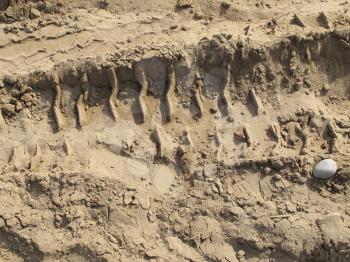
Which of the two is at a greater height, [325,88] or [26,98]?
[325,88]

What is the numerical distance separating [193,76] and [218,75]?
24 cm

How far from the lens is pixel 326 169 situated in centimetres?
418

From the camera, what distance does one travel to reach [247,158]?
436 cm

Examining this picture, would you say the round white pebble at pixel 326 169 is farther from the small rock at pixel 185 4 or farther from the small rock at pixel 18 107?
the small rock at pixel 18 107

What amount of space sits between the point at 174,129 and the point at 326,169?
1.37 metres

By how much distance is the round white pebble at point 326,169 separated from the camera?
13.7 ft

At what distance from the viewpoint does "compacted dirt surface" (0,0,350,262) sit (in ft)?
13.2

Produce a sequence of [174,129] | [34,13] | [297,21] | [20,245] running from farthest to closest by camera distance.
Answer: [34,13] → [297,21] → [174,129] → [20,245]

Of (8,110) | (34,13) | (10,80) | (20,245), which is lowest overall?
(20,245)

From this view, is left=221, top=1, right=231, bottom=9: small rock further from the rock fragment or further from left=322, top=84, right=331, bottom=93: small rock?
left=322, top=84, right=331, bottom=93: small rock

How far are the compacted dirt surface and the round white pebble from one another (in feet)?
0.20

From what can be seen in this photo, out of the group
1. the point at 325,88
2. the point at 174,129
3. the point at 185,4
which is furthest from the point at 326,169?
the point at 185,4

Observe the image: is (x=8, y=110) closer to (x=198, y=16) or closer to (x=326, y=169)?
(x=198, y=16)

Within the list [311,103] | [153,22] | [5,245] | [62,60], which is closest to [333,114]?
[311,103]
